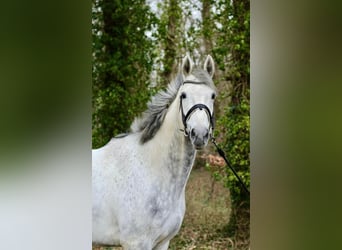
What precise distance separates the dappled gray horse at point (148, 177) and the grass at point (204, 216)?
6.2 inches

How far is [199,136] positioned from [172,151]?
6.1 inches

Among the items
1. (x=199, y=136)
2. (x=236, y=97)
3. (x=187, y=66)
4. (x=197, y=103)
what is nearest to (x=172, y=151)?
(x=199, y=136)

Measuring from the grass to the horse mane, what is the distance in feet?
1.13

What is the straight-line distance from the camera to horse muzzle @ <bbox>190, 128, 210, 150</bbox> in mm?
1847

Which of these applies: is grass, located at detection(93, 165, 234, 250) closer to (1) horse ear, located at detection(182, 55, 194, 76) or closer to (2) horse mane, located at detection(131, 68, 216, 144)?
(2) horse mane, located at detection(131, 68, 216, 144)

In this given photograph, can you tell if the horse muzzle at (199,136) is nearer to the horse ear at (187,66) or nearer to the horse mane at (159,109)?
the horse mane at (159,109)

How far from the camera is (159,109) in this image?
1.97 metres

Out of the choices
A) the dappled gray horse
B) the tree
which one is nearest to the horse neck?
the dappled gray horse

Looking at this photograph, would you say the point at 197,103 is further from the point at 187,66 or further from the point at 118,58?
the point at 118,58

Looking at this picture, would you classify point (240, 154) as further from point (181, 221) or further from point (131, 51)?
point (131, 51)

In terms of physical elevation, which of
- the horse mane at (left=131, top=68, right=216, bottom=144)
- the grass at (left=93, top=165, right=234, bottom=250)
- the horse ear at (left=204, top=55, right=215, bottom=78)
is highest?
the horse ear at (left=204, top=55, right=215, bottom=78)

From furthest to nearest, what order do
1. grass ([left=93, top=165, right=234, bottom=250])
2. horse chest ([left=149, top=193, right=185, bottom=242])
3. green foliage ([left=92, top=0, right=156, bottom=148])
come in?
green foliage ([left=92, top=0, right=156, bottom=148]) < grass ([left=93, top=165, right=234, bottom=250]) < horse chest ([left=149, top=193, right=185, bottom=242])

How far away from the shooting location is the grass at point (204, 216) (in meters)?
2.12
